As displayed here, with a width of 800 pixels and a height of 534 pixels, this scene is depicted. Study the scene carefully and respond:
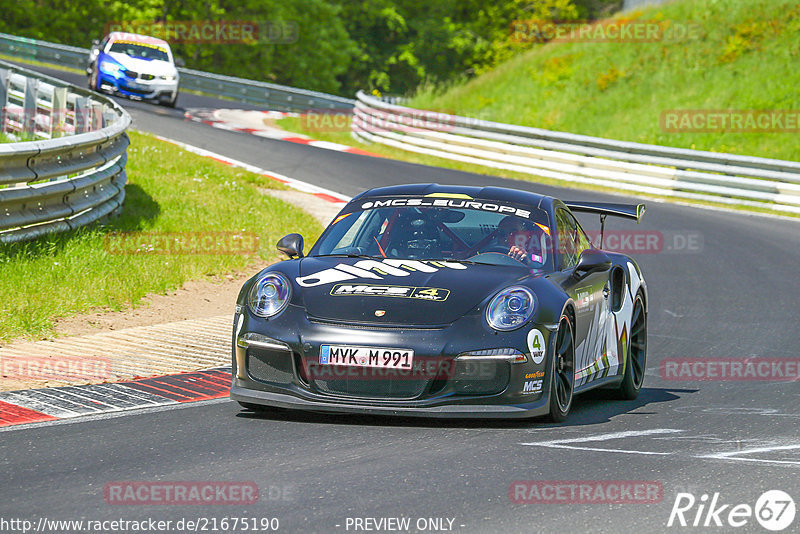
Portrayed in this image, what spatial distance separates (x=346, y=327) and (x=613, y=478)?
5.46 ft

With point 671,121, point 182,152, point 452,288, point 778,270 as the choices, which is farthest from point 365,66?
point 452,288

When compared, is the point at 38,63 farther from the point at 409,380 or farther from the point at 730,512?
the point at 730,512

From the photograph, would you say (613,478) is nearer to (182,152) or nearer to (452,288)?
(452,288)

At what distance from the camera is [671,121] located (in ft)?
93.4
